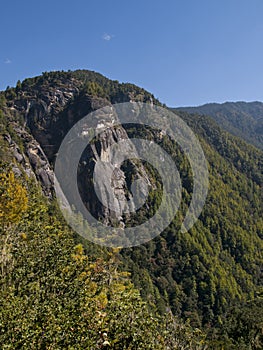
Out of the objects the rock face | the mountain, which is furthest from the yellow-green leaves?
the rock face

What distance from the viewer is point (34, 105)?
150 meters

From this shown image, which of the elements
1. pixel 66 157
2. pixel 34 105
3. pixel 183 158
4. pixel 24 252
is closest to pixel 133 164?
pixel 66 157

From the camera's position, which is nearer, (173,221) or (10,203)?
(10,203)

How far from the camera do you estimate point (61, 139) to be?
141 metres

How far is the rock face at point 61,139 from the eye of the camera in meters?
118

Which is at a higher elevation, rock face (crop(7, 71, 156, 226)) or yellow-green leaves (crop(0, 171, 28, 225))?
rock face (crop(7, 71, 156, 226))

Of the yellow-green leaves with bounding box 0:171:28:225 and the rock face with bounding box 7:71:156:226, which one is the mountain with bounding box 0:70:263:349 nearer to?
the rock face with bounding box 7:71:156:226

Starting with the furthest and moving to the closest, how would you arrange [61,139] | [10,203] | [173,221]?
[61,139] → [173,221] → [10,203]

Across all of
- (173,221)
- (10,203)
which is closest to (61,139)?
(173,221)

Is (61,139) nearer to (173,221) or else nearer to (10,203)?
(173,221)

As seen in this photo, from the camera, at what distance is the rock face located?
118062 mm

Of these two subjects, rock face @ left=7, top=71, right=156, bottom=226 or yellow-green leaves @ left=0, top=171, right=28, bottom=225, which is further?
rock face @ left=7, top=71, right=156, bottom=226

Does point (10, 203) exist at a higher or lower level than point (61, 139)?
lower

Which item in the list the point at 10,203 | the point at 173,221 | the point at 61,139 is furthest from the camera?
the point at 61,139
